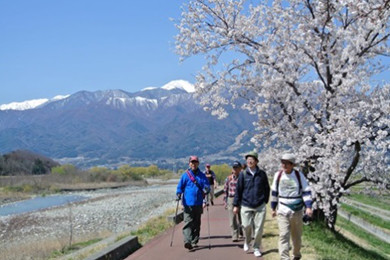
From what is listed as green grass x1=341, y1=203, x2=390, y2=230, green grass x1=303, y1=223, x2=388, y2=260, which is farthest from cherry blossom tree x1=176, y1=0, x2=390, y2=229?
green grass x1=341, y1=203, x2=390, y2=230

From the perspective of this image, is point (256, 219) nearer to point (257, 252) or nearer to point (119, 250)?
point (257, 252)

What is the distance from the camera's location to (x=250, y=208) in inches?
352

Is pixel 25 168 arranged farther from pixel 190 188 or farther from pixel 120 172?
pixel 190 188

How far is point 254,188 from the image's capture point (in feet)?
29.1

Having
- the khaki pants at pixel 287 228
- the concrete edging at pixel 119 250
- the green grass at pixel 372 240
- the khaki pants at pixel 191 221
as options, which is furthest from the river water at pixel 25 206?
the khaki pants at pixel 287 228

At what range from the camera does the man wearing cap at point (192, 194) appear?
9.95m

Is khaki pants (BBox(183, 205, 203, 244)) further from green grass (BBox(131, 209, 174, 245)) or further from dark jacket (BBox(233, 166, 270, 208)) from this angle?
green grass (BBox(131, 209, 174, 245))

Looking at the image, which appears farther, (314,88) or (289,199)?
(314,88)

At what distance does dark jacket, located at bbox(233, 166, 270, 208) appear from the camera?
8828mm

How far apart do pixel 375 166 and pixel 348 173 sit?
0.68 meters

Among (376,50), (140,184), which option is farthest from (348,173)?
(140,184)

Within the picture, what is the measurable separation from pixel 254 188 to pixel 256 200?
0.23 meters

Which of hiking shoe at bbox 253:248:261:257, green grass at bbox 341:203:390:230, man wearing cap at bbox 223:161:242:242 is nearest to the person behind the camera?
hiking shoe at bbox 253:248:261:257

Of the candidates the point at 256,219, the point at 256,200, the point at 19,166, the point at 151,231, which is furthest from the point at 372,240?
the point at 19,166
